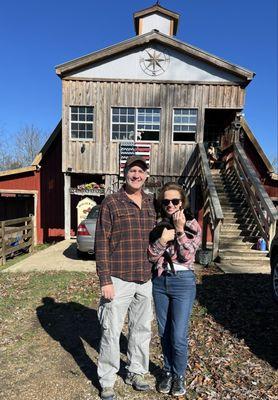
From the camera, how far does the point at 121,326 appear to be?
311cm

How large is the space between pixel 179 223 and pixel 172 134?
10.4 m

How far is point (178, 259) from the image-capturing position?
302cm

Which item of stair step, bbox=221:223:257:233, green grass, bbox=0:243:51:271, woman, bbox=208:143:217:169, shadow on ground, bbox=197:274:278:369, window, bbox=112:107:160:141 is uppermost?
window, bbox=112:107:160:141

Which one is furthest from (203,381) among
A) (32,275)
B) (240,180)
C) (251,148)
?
(251,148)

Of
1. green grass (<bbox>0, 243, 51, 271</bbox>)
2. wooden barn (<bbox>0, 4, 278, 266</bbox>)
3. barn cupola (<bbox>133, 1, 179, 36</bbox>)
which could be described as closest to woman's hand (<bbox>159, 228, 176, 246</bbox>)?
green grass (<bbox>0, 243, 51, 271</bbox>)

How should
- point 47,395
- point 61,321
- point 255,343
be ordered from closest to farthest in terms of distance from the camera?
point 47,395 < point 255,343 < point 61,321

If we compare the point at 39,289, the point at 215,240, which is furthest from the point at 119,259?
the point at 215,240

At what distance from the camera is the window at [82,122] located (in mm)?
13180

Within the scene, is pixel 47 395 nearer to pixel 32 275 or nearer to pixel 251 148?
pixel 32 275

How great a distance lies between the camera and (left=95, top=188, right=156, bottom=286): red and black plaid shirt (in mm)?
3045

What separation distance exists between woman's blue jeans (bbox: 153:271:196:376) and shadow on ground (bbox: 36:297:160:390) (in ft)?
1.98

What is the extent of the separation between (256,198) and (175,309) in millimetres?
7495

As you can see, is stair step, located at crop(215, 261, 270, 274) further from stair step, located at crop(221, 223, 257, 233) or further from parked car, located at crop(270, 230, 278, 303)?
parked car, located at crop(270, 230, 278, 303)

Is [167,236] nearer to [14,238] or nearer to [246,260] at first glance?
[246,260]
